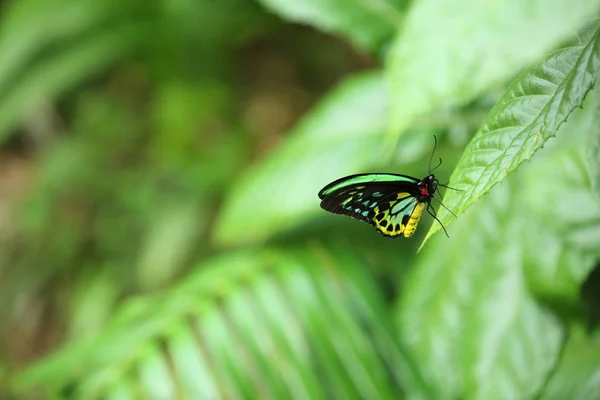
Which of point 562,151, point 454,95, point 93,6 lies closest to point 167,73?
point 93,6

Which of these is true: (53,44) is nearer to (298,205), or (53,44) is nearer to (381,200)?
(298,205)

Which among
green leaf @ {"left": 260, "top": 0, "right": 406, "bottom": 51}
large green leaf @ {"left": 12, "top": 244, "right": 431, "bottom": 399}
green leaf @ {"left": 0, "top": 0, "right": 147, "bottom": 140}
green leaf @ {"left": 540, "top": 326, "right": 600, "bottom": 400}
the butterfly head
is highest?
green leaf @ {"left": 0, "top": 0, "right": 147, "bottom": 140}

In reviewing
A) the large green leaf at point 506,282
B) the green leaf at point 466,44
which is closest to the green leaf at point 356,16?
the large green leaf at point 506,282

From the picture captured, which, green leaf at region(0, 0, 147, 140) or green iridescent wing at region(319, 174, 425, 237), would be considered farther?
green leaf at region(0, 0, 147, 140)

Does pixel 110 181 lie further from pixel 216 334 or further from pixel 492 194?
pixel 492 194

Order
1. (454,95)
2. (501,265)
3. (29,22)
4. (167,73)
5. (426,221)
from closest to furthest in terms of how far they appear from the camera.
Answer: (454,95)
(426,221)
(501,265)
(29,22)
(167,73)

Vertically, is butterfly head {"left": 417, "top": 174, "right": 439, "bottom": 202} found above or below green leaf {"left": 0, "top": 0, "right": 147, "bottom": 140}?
below

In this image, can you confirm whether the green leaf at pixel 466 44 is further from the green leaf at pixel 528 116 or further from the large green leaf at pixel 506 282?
the large green leaf at pixel 506 282

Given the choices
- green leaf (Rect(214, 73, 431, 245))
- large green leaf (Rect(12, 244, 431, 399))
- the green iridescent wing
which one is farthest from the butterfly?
large green leaf (Rect(12, 244, 431, 399))

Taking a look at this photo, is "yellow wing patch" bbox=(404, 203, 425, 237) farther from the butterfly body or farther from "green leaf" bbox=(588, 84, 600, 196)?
"green leaf" bbox=(588, 84, 600, 196)
